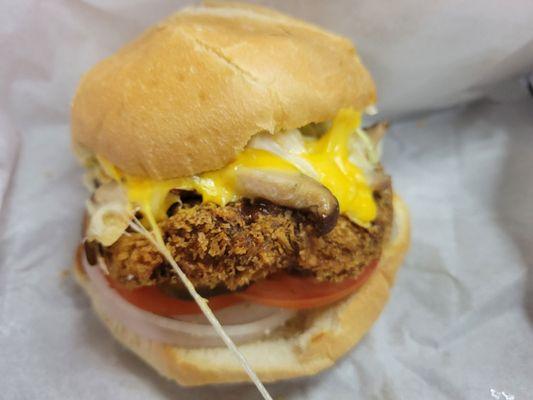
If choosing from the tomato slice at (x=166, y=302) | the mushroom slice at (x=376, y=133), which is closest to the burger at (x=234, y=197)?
the tomato slice at (x=166, y=302)

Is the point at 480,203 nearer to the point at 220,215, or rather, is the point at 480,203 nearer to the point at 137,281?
the point at 220,215

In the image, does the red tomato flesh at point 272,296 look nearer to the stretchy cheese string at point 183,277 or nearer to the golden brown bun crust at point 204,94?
the stretchy cheese string at point 183,277

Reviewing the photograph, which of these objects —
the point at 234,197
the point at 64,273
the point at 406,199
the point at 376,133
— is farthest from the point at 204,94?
the point at 406,199

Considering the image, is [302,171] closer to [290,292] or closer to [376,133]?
[290,292]

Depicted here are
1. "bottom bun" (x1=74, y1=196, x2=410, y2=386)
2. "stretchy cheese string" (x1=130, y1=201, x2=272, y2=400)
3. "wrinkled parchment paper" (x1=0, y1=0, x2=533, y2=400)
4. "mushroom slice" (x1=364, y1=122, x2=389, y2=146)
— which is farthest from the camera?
"mushroom slice" (x1=364, y1=122, x2=389, y2=146)

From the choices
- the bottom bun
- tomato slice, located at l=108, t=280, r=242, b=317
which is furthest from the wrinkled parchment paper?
tomato slice, located at l=108, t=280, r=242, b=317

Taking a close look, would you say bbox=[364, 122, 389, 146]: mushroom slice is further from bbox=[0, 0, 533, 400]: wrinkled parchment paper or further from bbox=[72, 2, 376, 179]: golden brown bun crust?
bbox=[0, 0, 533, 400]: wrinkled parchment paper
